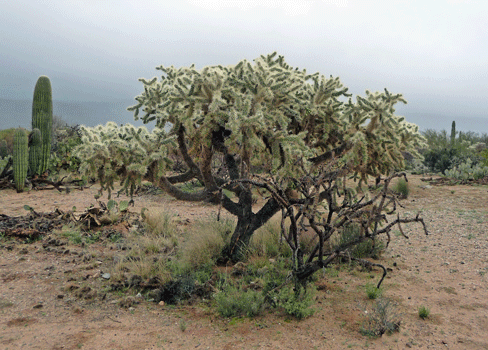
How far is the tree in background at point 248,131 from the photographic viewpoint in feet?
16.9

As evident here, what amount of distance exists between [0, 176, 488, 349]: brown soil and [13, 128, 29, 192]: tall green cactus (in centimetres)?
667

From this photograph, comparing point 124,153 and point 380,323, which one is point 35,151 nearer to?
point 124,153

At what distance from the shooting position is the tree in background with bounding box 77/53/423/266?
5.14 m

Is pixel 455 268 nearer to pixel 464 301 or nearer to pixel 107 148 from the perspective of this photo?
pixel 464 301

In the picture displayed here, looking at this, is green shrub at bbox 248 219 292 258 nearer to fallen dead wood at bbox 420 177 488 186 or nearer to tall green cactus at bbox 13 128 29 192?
tall green cactus at bbox 13 128 29 192

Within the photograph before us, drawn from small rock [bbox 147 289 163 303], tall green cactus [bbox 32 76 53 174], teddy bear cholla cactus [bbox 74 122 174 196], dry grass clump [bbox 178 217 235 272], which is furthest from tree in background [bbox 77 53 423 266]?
tall green cactus [bbox 32 76 53 174]

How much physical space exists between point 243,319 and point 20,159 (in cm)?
1183

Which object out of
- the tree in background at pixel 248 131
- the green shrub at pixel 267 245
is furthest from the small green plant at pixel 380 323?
the green shrub at pixel 267 245

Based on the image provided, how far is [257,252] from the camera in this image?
244 inches

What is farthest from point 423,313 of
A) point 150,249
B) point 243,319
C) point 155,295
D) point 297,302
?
point 150,249

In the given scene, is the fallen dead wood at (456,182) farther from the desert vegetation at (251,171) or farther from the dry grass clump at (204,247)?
the dry grass clump at (204,247)

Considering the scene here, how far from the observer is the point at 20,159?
1336 centimetres

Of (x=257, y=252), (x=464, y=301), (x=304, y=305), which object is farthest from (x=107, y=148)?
(x=464, y=301)

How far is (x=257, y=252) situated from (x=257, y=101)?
2339mm
